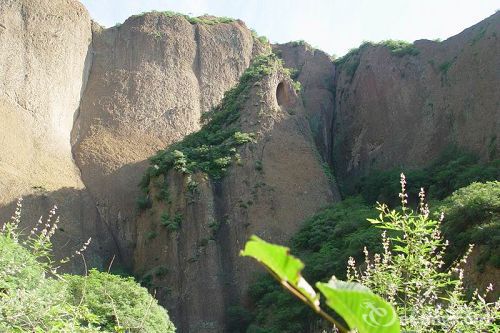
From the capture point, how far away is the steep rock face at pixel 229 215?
928 inches

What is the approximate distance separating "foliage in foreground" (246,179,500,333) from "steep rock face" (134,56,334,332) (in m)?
1.15

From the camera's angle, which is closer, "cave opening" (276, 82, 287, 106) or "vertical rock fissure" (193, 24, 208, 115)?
"cave opening" (276, 82, 287, 106)

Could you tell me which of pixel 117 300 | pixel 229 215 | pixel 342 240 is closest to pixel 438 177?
pixel 342 240

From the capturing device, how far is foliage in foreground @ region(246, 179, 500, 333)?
1593 cm

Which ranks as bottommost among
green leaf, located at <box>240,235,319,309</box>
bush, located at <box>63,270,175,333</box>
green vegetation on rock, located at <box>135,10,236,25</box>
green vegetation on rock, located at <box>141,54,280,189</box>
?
green leaf, located at <box>240,235,319,309</box>

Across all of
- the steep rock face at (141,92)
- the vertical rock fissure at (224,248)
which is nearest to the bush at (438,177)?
the vertical rock fissure at (224,248)

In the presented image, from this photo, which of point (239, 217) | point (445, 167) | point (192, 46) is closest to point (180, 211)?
point (239, 217)

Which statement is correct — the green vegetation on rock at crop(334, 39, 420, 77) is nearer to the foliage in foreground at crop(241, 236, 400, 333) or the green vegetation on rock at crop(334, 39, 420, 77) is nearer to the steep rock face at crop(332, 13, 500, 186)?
the steep rock face at crop(332, 13, 500, 186)

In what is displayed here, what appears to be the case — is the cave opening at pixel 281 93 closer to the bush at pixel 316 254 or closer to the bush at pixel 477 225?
the bush at pixel 316 254

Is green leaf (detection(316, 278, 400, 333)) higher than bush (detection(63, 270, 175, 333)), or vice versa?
bush (detection(63, 270, 175, 333))

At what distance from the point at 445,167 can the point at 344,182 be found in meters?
6.97

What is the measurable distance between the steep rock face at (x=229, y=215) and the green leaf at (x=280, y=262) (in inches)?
840

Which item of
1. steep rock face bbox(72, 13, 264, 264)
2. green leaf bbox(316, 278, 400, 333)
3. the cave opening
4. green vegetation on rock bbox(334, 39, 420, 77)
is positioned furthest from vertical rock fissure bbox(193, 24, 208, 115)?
green leaf bbox(316, 278, 400, 333)

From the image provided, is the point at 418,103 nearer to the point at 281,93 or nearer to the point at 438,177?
the point at 281,93
